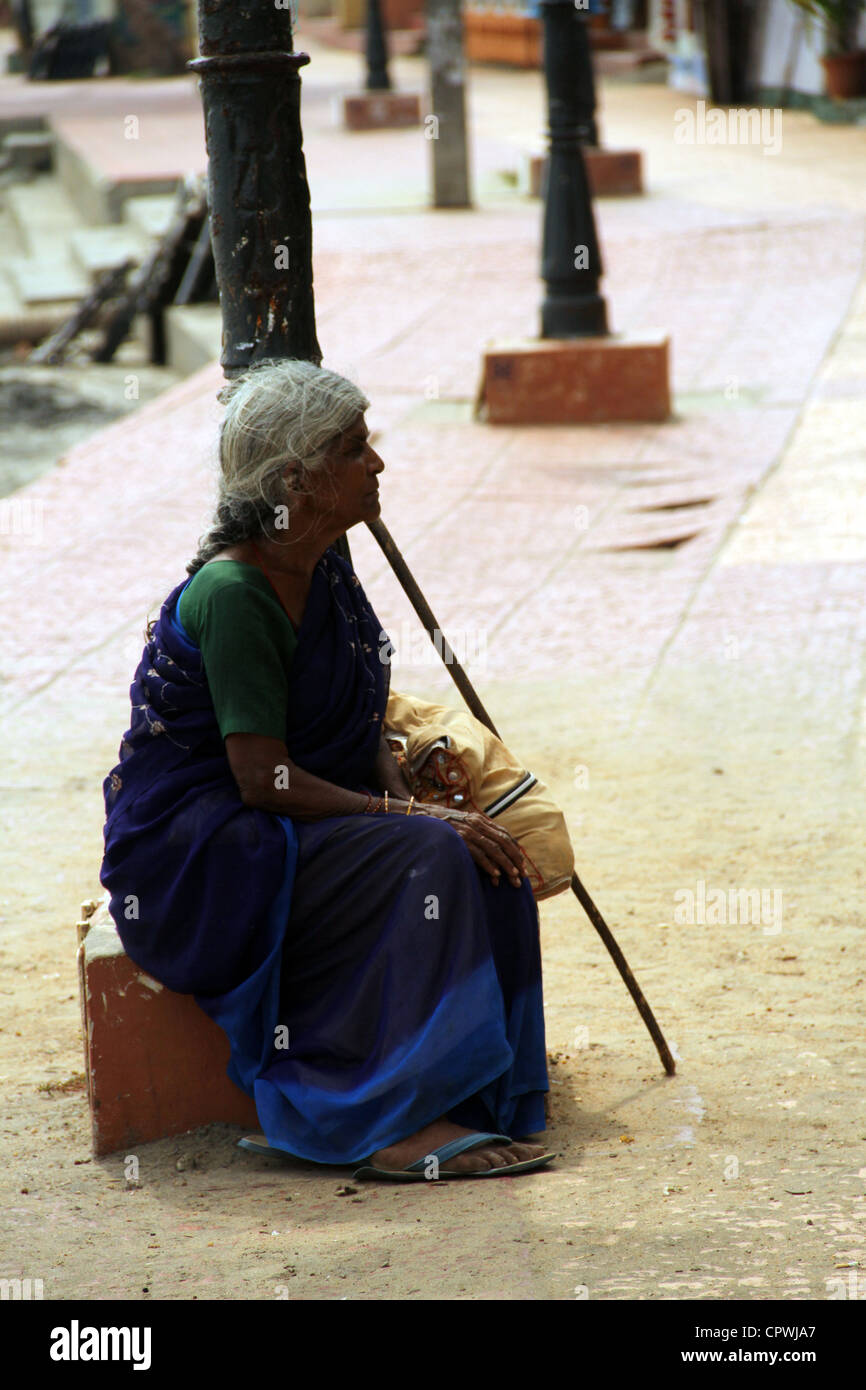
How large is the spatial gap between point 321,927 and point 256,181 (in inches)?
57.2

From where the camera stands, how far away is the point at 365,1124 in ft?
9.86

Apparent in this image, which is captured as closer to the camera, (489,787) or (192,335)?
(489,787)

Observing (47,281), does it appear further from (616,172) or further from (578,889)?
(578,889)

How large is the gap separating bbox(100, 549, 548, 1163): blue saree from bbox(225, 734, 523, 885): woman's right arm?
3 cm

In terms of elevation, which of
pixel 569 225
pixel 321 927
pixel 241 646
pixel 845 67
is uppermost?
pixel 845 67

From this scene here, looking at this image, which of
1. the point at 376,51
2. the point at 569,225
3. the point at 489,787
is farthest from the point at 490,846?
the point at 376,51

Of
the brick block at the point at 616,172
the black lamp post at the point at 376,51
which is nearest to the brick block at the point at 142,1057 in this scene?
the brick block at the point at 616,172

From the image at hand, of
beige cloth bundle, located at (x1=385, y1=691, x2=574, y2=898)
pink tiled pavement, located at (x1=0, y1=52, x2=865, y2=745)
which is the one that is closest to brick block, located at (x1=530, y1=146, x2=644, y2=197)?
pink tiled pavement, located at (x1=0, y1=52, x2=865, y2=745)

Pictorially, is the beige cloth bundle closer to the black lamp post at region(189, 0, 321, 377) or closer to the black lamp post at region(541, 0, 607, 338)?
the black lamp post at region(189, 0, 321, 377)

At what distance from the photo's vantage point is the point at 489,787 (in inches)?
130

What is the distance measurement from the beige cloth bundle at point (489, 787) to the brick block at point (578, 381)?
228 inches

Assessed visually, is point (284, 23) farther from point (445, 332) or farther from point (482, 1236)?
point (445, 332)

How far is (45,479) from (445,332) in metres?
3.11

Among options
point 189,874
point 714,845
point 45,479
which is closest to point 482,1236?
point 189,874
